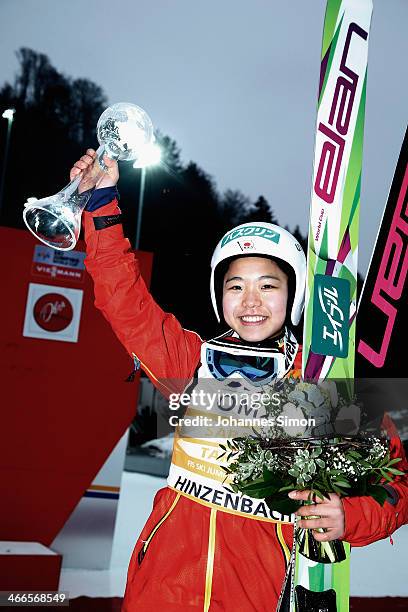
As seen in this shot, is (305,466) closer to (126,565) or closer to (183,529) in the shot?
(183,529)

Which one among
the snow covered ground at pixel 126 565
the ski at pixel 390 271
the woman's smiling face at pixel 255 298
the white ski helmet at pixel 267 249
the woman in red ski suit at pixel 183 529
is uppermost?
the ski at pixel 390 271

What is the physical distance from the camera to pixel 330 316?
2205 mm

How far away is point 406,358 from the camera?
9539 millimetres

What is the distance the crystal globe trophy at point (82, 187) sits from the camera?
1729 mm

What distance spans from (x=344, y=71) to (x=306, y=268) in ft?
2.73

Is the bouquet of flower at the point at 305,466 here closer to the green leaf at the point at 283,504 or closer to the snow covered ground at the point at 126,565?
the green leaf at the point at 283,504

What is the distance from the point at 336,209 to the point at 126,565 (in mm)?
3498

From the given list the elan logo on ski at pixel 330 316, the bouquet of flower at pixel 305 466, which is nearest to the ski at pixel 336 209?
the elan logo on ski at pixel 330 316

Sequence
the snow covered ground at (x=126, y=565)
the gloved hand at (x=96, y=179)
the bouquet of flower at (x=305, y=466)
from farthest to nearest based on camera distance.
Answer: the snow covered ground at (x=126, y=565)
the gloved hand at (x=96, y=179)
the bouquet of flower at (x=305, y=466)

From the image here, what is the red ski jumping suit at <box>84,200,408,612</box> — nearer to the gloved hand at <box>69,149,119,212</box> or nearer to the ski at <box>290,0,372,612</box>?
the gloved hand at <box>69,149,119,212</box>

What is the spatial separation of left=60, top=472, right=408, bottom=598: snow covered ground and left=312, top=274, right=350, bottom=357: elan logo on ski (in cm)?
265

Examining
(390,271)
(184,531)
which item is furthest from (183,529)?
(390,271)

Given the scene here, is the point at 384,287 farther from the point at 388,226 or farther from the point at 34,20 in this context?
the point at 34,20

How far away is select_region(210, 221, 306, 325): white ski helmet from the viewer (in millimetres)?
1976
